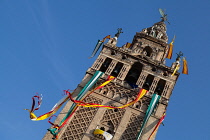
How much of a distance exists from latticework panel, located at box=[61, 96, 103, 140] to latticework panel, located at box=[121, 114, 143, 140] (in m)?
3.04

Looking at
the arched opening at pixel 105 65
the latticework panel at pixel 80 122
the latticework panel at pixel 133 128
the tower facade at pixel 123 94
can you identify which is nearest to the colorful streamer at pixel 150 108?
the tower facade at pixel 123 94

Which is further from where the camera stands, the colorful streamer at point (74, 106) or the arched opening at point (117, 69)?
the arched opening at point (117, 69)

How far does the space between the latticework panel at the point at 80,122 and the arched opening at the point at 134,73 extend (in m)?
4.91

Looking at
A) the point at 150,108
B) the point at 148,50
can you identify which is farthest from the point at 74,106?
the point at 148,50

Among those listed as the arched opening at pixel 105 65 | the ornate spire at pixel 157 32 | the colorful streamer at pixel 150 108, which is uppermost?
the ornate spire at pixel 157 32

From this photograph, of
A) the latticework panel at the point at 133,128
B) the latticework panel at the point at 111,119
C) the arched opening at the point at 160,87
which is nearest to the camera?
the latticework panel at the point at 133,128

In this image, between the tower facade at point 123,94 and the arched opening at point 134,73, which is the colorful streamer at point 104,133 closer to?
the tower facade at point 123,94

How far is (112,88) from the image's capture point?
29.3 m

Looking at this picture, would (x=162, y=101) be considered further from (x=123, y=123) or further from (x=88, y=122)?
(x=88, y=122)

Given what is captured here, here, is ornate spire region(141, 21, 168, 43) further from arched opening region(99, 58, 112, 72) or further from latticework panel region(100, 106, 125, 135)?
latticework panel region(100, 106, 125, 135)

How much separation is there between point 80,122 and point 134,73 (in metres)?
8.70

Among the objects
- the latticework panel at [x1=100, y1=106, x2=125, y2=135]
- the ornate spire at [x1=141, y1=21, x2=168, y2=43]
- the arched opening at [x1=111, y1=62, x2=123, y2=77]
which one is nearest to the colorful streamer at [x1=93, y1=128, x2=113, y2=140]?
the latticework panel at [x1=100, y1=106, x2=125, y2=135]

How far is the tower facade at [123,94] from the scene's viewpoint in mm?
25891

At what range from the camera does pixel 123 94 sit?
2900 centimetres
